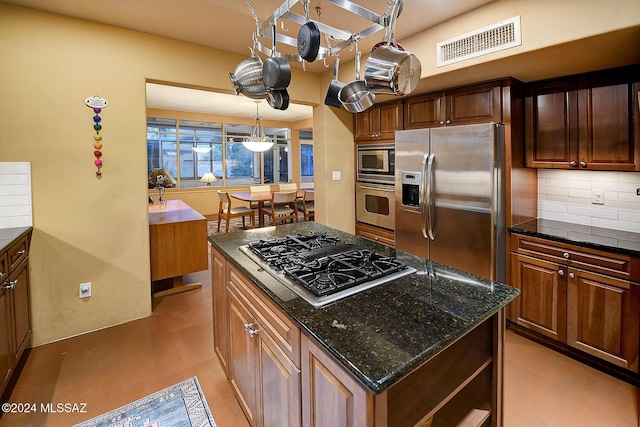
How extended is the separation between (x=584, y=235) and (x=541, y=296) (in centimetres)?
52

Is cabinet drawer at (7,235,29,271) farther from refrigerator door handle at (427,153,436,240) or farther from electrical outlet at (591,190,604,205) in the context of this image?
electrical outlet at (591,190,604,205)

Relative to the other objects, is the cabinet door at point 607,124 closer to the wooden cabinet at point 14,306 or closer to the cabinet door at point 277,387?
the cabinet door at point 277,387

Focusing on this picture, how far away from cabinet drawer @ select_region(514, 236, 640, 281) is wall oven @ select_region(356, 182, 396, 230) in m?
1.20

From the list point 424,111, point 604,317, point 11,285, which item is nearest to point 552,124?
point 424,111

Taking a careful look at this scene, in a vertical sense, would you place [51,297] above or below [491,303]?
below

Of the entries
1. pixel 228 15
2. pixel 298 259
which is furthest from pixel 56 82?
pixel 298 259

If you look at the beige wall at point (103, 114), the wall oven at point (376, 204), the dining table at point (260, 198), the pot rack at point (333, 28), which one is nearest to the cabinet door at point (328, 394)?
the pot rack at point (333, 28)

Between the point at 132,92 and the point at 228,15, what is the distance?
1016mm

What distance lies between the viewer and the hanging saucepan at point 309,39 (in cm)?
132

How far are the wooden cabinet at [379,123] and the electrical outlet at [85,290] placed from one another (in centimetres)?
298

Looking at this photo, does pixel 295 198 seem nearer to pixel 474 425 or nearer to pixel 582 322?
pixel 582 322

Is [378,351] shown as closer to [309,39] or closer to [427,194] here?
[309,39]

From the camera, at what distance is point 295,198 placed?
6.20 metres

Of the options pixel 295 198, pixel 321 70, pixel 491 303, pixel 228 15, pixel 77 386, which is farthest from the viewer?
pixel 295 198
